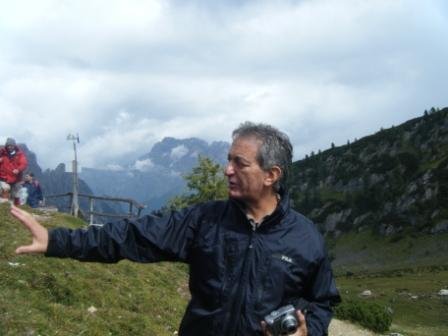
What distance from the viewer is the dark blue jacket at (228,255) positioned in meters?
4.45

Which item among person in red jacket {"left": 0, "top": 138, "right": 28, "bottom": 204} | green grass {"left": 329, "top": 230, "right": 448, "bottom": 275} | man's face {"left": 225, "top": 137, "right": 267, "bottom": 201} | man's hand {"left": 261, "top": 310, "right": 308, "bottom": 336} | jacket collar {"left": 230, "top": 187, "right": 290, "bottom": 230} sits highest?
person in red jacket {"left": 0, "top": 138, "right": 28, "bottom": 204}

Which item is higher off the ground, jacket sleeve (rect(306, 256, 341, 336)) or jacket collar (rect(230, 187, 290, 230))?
jacket collar (rect(230, 187, 290, 230))

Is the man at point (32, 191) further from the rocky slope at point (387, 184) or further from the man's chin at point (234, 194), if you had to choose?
the rocky slope at point (387, 184)

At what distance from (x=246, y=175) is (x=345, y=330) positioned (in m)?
22.2

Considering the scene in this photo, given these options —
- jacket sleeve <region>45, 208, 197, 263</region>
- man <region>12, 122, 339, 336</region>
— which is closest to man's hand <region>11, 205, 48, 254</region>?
man <region>12, 122, 339, 336</region>

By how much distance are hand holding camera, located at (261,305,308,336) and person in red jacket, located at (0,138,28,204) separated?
1837 cm

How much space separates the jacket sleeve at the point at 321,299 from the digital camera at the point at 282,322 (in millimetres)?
320

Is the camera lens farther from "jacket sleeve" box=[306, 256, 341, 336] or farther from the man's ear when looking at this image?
the man's ear

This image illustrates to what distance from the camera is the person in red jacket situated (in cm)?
2114

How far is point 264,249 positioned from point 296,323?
1.83 ft

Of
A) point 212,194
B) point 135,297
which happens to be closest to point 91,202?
point 212,194

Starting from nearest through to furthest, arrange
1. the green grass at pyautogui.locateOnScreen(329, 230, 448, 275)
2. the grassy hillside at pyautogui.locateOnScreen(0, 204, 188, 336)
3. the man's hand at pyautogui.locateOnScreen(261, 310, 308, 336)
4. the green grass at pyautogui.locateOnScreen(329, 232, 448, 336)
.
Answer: the man's hand at pyautogui.locateOnScreen(261, 310, 308, 336) < the grassy hillside at pyautogui.locateOnScreen(0, 204, 188, 336) < the green grass at pyautogui.locateOnScreen(329, 232, 448, 336) < the green grass at pyautogui.locateOnScreen(329, 230, 448, 275)

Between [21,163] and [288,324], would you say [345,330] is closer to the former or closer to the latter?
[21,163]

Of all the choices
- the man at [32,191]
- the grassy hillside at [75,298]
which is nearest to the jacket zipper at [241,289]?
the grassy hillside at [75,298]
